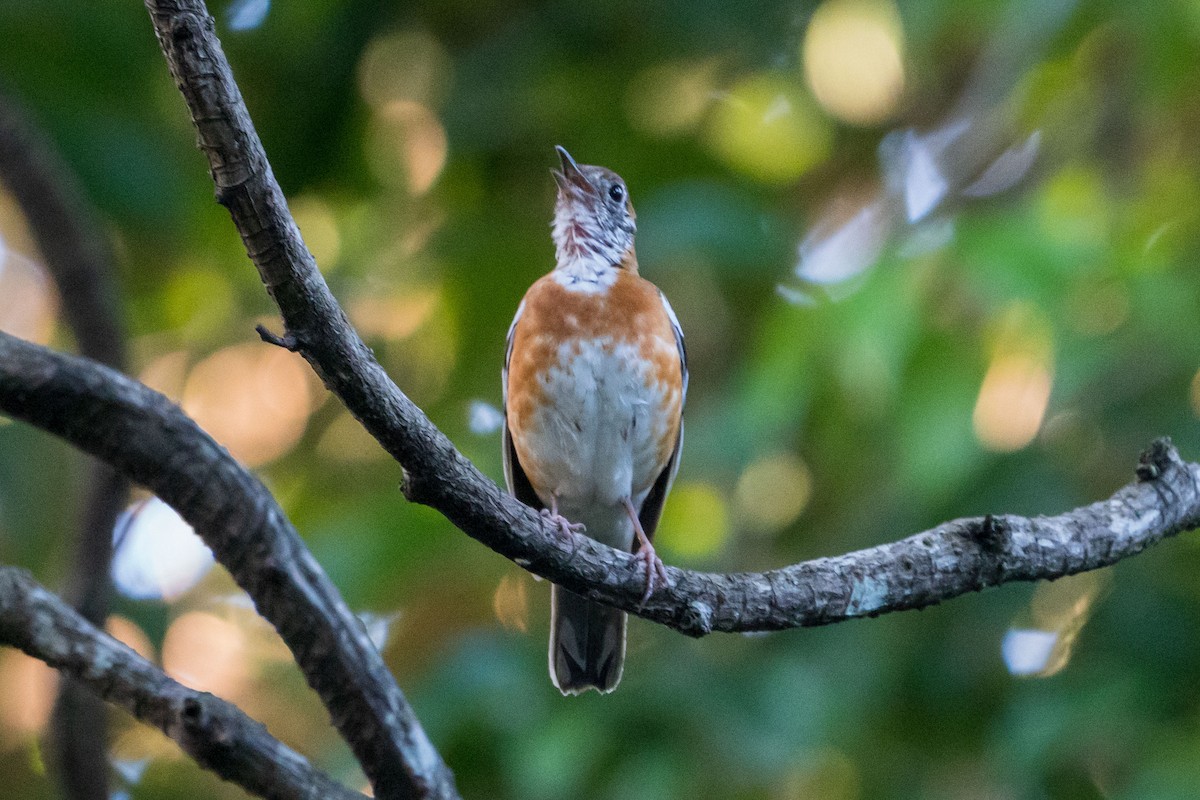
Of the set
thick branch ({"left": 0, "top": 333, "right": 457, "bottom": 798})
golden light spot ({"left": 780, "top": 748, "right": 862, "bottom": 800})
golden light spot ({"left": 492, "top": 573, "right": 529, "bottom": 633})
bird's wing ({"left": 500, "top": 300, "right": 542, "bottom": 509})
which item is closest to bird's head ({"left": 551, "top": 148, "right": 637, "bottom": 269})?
bird's wing ({"left": 500, "top": 300, "right": 542, "bottom": 509})

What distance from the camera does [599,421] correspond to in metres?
5.91

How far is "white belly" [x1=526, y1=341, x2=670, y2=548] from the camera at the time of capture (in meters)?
5.86

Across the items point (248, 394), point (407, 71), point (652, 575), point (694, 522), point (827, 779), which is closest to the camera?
point (652, 575)

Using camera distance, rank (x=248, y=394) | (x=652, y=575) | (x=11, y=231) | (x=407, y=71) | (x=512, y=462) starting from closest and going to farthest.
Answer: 1. (x=652, y=575)
2. (x=512, y=462)
3. (x=407, y=71)
4. (x=248, y=394)
5. (x=11, y=231)

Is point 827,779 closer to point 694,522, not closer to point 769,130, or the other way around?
point 694,522

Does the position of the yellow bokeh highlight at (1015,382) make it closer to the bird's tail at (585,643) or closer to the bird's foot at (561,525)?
the bird's foot at (561,525)

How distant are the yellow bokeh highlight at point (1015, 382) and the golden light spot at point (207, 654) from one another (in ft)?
15.4

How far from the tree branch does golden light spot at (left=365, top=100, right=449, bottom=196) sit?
8.09 ft

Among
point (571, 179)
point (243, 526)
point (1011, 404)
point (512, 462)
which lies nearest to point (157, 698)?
point (243, 526)

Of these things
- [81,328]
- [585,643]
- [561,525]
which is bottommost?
[561,525]

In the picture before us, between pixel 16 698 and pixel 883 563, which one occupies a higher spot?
pixel 16 698

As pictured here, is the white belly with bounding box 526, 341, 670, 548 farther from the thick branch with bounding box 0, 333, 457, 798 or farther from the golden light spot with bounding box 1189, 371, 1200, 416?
the thick branch with bounding box 0, 333, 457, 798

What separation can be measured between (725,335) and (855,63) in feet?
6.25

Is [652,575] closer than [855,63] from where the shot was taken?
Yes
